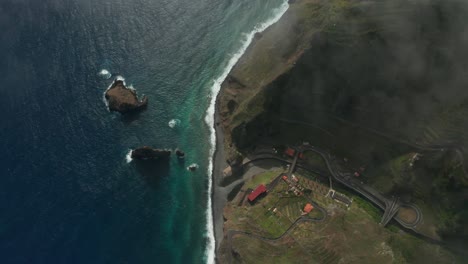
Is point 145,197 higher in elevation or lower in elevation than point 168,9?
lower

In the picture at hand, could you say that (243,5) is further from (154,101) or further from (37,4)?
(37,4)

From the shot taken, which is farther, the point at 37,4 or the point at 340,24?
the point at 37,4

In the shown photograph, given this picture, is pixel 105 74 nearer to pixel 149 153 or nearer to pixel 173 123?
pixel 173 123

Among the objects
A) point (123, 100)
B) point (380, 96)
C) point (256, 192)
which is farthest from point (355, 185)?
point (123, 100)

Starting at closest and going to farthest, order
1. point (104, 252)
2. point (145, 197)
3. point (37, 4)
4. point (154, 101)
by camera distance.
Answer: point (104, 252), point (145, 197), point (154, 101), point (37, 4)

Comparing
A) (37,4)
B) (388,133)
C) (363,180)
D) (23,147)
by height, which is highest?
(37,4)

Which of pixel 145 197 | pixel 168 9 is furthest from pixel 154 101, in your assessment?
pixel 168 9

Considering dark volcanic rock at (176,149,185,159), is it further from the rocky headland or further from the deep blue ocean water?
the rocky headland

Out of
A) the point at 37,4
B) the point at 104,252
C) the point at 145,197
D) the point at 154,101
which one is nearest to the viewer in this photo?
the point at 104,252
